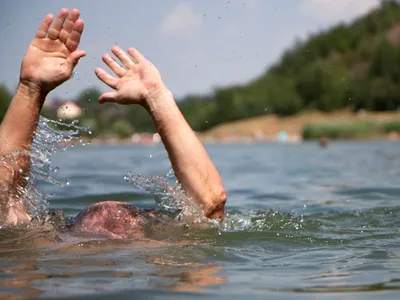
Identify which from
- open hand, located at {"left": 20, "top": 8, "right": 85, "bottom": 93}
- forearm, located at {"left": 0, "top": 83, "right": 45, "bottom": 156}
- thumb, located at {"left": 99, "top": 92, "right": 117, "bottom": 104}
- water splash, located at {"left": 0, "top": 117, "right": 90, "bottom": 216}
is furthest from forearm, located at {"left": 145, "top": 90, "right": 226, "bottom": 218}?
water splash, located at {"left": 0, "top": 117, "right": 90, "bottom": 216}

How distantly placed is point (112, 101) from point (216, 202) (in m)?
0.73

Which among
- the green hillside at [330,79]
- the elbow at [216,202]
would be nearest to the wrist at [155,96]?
the elbow at [216,202]

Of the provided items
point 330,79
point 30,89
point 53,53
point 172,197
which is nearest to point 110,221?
point 172,197

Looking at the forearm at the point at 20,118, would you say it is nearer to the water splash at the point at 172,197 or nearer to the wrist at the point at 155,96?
the wrist at the point at 155,96

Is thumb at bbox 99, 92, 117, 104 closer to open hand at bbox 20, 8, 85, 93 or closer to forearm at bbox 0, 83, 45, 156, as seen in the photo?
open hand at bbox 20, 8, 85, 93

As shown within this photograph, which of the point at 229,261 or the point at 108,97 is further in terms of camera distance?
the point at 108,97

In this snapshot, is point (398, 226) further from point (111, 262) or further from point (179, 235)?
point (111, 262)

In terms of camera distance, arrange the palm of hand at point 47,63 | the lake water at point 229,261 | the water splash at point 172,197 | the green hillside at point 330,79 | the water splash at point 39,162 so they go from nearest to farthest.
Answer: the lake water at point 229,261 → the palm of hand at point 47,63 → the water splash at point 172,197 → the water splash at point 39,162 → the green hillside at point 330,79

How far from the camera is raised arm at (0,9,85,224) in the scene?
12.7 ft

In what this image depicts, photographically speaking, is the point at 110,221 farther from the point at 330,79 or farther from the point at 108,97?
the point at 330,79

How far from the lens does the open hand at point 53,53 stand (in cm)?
385

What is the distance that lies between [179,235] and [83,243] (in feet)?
1.85

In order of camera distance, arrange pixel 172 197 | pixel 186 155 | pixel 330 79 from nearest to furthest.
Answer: pixel 186 155 < pixel 172 197 < pixel 330 79

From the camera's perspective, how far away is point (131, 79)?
393cm
